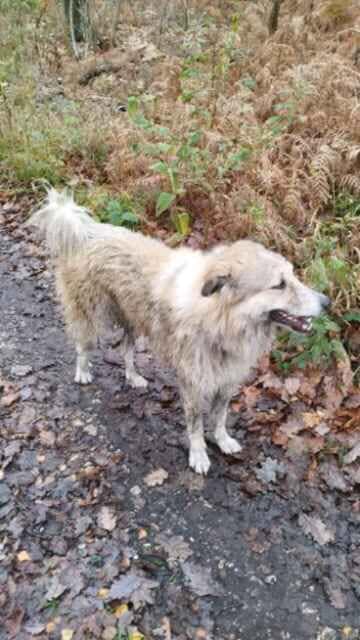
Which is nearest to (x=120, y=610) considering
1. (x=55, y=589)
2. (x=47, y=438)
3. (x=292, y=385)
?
(x=55, y=589)

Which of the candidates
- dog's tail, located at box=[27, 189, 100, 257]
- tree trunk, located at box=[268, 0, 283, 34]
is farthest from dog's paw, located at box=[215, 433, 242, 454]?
tree trunk, located at box=[268, 0, 283, 34]

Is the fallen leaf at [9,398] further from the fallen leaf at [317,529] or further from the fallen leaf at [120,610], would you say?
the fallen leaf at [317,529]

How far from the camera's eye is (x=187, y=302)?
4.00 metres

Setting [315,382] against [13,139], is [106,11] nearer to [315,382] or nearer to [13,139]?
[13,139]

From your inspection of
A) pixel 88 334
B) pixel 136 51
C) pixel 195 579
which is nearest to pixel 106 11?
pixel 136 51

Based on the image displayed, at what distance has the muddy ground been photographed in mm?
3627

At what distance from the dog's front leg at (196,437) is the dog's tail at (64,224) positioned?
1.63 m

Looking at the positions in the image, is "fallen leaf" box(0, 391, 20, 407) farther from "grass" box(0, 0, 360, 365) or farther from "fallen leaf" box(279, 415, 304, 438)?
"grass" box(0, 0, 360, 365)

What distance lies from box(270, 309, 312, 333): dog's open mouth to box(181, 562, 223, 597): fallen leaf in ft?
6.02

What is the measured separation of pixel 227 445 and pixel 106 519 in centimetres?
119

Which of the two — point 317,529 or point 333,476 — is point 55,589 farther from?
point 333,476

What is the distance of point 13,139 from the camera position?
853 centimetres

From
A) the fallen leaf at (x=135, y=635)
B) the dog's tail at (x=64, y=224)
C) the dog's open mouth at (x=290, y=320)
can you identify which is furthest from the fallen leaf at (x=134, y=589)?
the dog's tail at (x=64, y=224)

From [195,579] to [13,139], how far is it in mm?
7144
